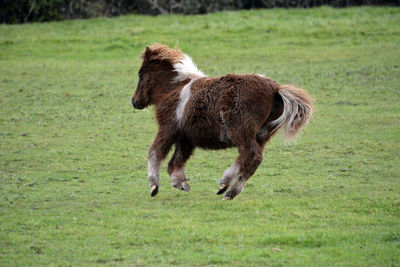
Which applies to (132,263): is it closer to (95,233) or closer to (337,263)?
(95,233)

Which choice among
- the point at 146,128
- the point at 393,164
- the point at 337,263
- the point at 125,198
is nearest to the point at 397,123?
the point at 393,164

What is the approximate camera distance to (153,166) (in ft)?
28.3

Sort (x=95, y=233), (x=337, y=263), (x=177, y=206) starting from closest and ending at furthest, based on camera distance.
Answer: (x=337, y=263), (x=95, y=233), (x=177, y=206)

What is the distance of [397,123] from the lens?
45.1ft

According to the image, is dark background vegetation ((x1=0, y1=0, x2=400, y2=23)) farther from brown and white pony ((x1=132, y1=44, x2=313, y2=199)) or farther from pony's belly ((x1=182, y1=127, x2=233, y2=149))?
→ pony's belly ((x1=182, y1=127, x2=233, y2=149))

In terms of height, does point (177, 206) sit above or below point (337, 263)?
below

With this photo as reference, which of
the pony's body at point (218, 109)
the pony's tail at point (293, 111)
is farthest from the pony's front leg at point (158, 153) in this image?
the pony's tail at point (293, 111)

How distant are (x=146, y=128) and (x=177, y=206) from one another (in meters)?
6.42

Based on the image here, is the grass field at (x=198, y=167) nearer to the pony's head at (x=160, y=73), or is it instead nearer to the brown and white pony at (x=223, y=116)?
the brown and white pony at (x=223, y=116)

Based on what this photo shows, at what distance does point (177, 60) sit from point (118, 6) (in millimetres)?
25169

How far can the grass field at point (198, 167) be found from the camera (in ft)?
20.4

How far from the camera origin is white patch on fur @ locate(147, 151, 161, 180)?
859 cm

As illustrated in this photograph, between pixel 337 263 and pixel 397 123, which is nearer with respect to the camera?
pixel 337 263

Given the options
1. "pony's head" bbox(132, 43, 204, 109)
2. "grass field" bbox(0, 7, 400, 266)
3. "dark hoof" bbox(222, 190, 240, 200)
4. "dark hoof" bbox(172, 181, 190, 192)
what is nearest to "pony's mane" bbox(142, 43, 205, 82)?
"pony's head" bbox(132, 43, 204, 109)
